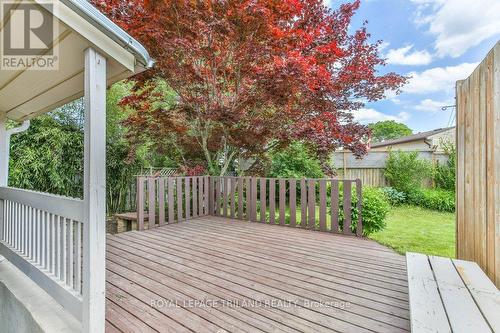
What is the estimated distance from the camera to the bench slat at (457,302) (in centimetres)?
127

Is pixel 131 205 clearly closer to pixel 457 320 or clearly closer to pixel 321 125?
pixel 321 125

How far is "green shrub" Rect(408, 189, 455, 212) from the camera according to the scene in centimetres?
730

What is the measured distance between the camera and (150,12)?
13.8 feet

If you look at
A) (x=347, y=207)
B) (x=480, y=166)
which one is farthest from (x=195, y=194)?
(x=480, y=166)

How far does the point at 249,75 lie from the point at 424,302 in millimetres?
4522

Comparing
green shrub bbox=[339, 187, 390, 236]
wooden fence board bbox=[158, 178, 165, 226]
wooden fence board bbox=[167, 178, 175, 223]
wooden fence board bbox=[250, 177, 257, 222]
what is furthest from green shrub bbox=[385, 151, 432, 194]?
wooden fence board bbox=[158, 178, 165, 226]

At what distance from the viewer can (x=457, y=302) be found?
1.50m

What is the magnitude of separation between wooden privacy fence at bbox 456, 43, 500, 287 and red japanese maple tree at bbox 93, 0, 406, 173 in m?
2.49

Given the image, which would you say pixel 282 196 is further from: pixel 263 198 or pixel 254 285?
pixel 254 285

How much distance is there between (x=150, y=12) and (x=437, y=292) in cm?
508

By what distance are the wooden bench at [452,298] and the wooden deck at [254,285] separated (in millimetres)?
214

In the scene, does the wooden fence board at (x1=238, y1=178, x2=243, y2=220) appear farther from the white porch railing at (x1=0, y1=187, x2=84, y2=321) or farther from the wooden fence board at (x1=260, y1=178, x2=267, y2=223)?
the white porch railing at (x1=0, y1=187, x2=84, y2=321)

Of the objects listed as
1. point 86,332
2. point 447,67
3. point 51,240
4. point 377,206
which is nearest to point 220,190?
point 377,206

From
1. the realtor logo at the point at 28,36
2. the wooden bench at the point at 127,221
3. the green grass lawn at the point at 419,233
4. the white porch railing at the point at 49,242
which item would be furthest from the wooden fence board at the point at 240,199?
the realtor logo at the point at 28,36
